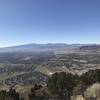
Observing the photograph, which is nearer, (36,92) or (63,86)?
(63,86)

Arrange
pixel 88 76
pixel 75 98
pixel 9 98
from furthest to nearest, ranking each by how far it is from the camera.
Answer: pixel 88 76, pixel 9 98, pixel 75 98

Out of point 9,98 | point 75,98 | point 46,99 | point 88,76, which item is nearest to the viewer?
point 75,98

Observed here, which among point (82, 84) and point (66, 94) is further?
point (82, 84)

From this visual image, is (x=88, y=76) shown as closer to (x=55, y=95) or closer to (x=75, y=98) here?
(x=55, y=95)

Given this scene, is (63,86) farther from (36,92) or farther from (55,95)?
(36,92)

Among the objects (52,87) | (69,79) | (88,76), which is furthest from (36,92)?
(88,76)

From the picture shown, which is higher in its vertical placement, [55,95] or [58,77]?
[58,77]

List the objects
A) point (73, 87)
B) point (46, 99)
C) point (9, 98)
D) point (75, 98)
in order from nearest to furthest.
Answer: point (75, 98) < point (9, 98) < point (46, 99) < point (73, 87)

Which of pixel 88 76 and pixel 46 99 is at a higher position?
pixel 88 76

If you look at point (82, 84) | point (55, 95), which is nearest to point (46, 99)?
point (55, 95)
